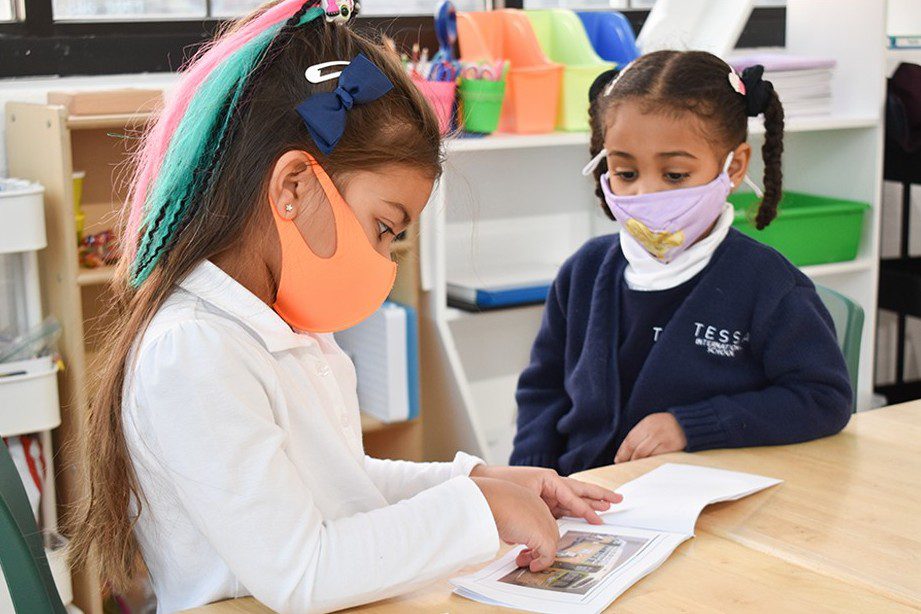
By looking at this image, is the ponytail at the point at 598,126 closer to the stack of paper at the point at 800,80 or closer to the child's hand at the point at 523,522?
the child's hand at the point at 523,522

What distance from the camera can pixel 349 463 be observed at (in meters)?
1.12

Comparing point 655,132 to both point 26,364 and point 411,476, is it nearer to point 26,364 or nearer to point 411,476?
point 411,476

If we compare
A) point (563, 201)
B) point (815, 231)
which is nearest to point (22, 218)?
point (563, 201)

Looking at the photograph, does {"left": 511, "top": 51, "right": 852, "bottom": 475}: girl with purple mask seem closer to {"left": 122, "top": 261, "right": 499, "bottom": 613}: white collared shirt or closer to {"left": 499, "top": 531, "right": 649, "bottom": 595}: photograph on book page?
{"left": 499, "top": 531, "right": 649, "bottom": 595}: photograph on book page

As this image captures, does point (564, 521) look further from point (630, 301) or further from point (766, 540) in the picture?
point (630, 301)

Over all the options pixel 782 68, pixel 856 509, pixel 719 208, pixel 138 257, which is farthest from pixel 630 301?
pixel 782 68

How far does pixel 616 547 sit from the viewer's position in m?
1.13

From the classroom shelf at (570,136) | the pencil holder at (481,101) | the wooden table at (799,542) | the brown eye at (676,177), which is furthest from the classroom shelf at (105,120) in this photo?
the wooden table at (799,542)

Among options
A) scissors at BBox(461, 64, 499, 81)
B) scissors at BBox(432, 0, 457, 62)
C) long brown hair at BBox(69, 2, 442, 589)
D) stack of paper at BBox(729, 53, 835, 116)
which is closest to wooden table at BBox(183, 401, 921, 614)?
long brown hair at BBox(69, 2, 442, 589)

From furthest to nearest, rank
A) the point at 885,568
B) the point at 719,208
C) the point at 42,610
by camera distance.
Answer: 1. the point at 719,208
2. the point at 885,568
3. the point at 42,610

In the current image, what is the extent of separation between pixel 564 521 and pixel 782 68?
2.12 meters

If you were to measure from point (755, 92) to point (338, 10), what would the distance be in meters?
0.82

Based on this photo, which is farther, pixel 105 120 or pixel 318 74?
pixel 105 120

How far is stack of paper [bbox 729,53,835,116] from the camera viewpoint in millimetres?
3002
